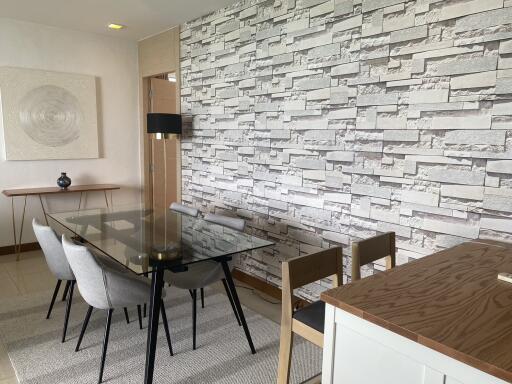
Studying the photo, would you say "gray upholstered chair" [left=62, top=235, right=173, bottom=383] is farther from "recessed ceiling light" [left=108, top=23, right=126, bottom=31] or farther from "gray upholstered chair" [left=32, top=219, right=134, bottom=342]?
"recessed ceiling light" [left=108, top=23, right=126, bottom=31]

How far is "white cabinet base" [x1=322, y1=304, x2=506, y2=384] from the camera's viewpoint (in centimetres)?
101

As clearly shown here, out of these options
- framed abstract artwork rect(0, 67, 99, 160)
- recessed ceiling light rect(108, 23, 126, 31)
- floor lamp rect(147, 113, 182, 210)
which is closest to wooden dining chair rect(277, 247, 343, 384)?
floor lamp rect(147, 113, 182, 210)

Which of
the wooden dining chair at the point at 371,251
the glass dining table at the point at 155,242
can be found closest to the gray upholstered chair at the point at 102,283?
the glass dining table at the point at 155,242

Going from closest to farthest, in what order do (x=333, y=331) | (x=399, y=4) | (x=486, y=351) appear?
(x=486, y=351), (x=333, y=331), (x=399, y=4)

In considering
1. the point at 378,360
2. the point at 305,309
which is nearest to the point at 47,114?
the point at 305,309

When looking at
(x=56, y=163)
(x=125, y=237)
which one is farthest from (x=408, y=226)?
(x=56, y=163)

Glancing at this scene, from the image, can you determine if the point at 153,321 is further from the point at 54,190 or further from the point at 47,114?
the point at 47,114

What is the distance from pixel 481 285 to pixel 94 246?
2.07 meters

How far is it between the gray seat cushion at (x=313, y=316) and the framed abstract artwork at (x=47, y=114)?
403 centimetres

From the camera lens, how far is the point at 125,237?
8.50 feet

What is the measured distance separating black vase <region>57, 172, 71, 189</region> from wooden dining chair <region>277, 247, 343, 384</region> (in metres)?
3.75

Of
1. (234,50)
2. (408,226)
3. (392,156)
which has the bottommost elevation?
(408,226)

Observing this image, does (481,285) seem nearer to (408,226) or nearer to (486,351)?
(486,351)

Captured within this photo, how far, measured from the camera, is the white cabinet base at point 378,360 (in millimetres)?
1010
